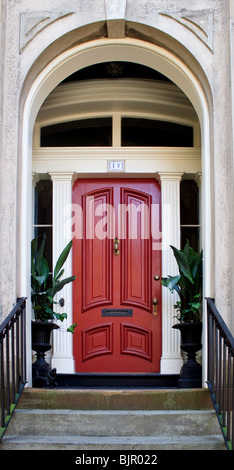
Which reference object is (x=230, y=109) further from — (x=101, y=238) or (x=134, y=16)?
(x=101, y=238)

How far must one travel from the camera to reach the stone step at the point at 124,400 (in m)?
4.80

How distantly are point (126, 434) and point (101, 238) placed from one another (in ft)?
8.33

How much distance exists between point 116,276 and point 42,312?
109cm

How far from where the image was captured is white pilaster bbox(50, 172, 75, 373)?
6.35 meters

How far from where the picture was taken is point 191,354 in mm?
5723

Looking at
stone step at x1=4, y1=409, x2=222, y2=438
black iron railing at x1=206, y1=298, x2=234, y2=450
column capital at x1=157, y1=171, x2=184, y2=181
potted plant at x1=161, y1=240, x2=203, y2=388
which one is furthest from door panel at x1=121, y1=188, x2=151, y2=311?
stone step at x1=4, y1=409, x2=222, y2=438

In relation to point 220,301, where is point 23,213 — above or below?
above

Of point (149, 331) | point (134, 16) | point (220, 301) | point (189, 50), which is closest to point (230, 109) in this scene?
point (189, 50)

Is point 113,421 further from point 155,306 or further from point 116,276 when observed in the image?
point 116,276

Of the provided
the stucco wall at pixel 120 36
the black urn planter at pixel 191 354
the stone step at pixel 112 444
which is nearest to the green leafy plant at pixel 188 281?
the black urn planter at pixel 191 354

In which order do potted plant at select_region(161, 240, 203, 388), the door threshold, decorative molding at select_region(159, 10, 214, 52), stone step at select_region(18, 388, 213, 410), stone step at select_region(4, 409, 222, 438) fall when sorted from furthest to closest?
1. the door threshold
2. potted plant at select_region(161, 240, 203, 388)
3. decorative molding at select_region(159, 10, 214, 52)
4. stone step at select_region(18, 388, 213, 410)
5. stone step at select_region(4, 409, 222, 438)

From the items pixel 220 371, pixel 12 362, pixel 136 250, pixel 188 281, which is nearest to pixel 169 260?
pixel 136 250

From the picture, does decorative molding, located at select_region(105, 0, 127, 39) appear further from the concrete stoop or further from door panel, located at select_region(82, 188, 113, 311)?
the concrete stoop
